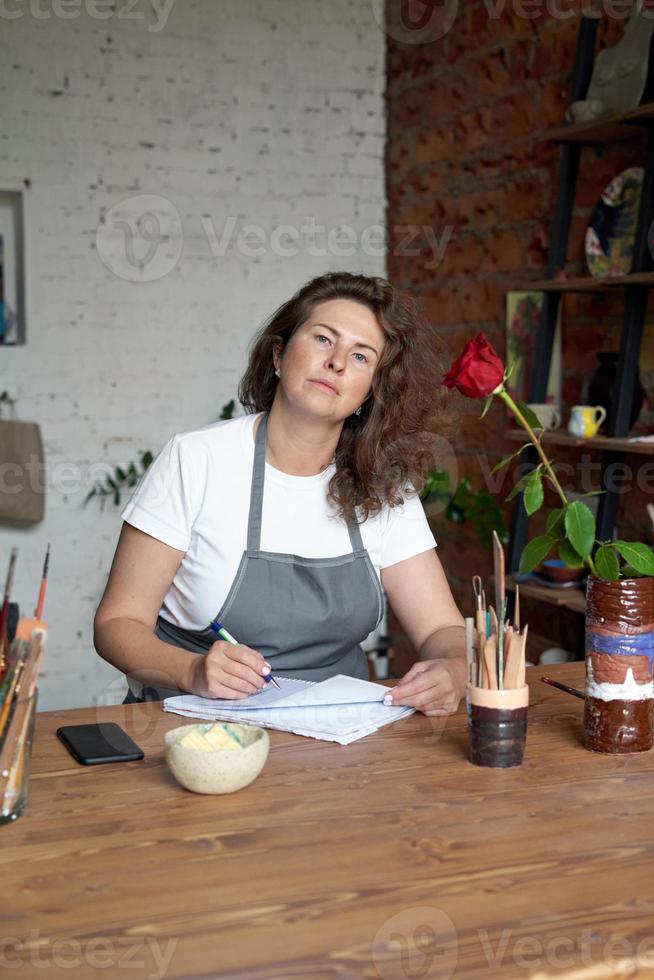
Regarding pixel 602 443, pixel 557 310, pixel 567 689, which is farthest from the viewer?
pixel 557 310

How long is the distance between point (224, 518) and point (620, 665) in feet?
2.78

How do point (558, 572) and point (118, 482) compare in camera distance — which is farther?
point (118, 482)

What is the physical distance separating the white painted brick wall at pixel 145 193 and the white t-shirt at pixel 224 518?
6.54ft

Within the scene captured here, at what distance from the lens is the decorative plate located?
3.08m

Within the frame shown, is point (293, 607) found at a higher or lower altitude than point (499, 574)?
lower

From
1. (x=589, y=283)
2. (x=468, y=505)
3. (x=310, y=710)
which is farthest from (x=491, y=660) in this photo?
(x=468, y=505)

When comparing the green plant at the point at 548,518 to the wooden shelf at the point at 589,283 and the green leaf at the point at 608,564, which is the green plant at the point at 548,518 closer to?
the green leaf at the point at 608,564

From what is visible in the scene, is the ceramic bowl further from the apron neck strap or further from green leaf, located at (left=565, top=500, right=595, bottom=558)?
the apron neck strap

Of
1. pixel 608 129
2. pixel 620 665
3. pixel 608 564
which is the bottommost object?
pixel 620 665

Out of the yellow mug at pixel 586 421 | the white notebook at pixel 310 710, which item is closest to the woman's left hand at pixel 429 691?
the white notebook at pixel 310 710

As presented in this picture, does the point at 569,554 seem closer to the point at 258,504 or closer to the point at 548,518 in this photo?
the point at 548,518

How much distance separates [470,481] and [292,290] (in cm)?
107

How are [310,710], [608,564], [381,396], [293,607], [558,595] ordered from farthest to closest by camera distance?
[558,595], [381,396], [293,607], [310,710], [608,564]

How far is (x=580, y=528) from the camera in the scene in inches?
61.0
